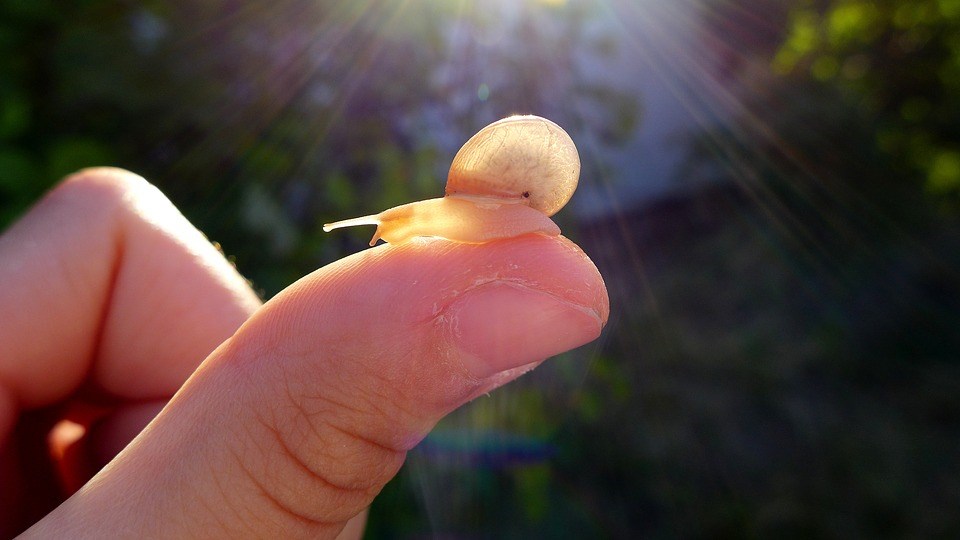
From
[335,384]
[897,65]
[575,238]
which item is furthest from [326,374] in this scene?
[897,65]

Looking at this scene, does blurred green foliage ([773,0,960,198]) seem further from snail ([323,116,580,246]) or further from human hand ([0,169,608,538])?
human hand ([0,169,608,538])

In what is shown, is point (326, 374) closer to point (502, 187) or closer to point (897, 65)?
point (502, 187)

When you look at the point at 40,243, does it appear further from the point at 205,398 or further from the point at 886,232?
the point at 886,232

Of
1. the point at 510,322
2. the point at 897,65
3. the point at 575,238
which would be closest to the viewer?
the point at 510,322

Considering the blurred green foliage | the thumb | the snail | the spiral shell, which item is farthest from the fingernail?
the blurred green foliage

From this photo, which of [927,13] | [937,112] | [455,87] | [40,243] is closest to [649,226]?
[937,112]

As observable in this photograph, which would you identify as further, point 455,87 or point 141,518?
point 455,87

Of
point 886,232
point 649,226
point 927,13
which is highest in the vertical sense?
point 927,13
